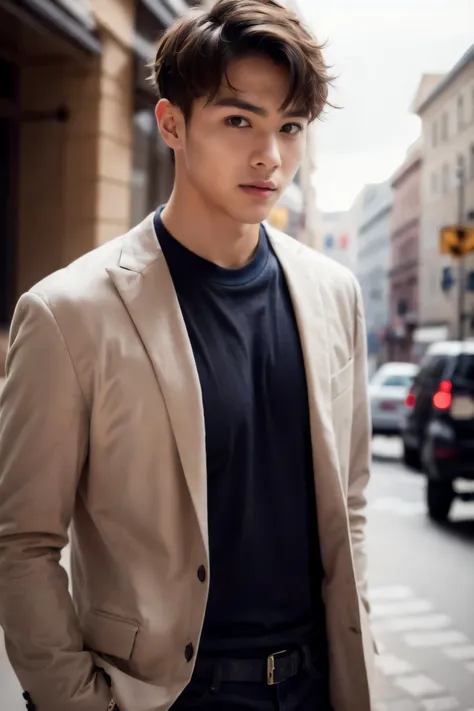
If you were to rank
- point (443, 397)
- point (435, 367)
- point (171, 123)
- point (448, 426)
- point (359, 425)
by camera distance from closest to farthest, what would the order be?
point (171, 123)
point (359, 425)
point (448, 426)
point (443, 397)
point (435, 367)

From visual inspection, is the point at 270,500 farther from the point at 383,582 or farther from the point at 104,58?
the point at 104,58

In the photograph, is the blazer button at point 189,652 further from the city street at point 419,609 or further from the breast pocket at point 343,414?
the city street at point 419,609

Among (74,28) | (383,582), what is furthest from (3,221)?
(383,582)

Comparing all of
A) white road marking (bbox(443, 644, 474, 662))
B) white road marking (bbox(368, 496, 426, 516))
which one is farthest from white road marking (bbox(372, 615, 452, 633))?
white road marking (bbox(368, 496, 426, 516))

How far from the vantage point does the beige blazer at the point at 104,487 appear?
57.1 inches

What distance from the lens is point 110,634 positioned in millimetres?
1498

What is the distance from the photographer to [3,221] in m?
6.59

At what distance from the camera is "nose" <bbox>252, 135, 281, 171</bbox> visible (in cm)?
154

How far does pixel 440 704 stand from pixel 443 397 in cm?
387

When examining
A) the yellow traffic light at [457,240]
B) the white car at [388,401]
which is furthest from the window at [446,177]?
the yellow traffic light at [457,240]

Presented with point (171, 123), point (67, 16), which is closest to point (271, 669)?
point (171, 123)

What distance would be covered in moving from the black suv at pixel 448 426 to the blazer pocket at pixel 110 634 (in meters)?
5.51

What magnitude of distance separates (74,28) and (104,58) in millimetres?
758

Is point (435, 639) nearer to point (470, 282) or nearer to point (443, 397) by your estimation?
point (443, 397)
